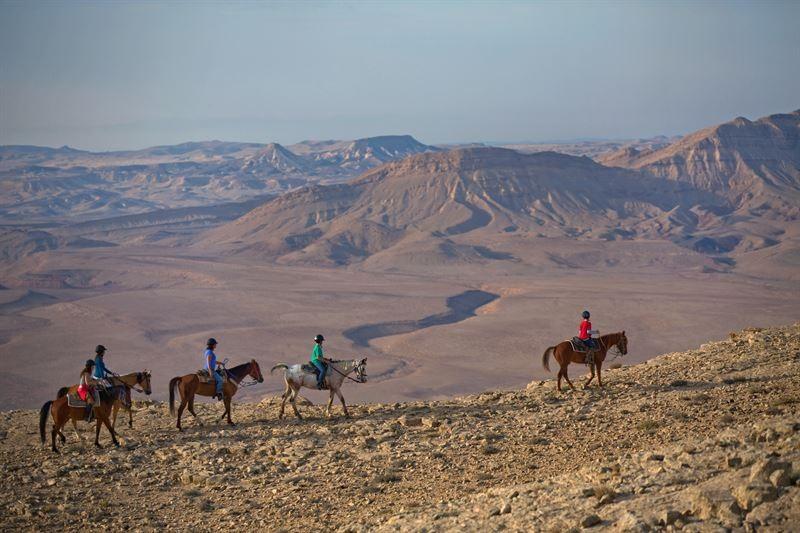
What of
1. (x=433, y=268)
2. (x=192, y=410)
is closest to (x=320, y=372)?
(x=192, y=410)

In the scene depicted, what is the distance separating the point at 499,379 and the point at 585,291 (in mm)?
35573

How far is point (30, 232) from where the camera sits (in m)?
133

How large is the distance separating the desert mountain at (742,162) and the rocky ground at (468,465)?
136702mm

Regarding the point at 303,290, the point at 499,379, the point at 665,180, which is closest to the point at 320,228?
the point at 303,290

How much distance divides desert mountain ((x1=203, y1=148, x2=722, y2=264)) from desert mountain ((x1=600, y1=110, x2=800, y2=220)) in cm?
516

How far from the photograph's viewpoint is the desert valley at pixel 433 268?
58906 millimetres

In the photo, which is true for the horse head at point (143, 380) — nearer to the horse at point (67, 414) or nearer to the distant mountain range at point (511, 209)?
the horse at point (67, 414)

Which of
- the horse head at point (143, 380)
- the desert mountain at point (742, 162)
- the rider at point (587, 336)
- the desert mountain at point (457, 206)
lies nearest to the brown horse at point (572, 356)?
the rider at point (587, 336)

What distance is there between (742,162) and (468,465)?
160289 mm

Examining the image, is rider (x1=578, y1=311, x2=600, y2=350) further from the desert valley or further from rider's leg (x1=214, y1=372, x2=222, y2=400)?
the desert valley

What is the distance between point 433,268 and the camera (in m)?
104

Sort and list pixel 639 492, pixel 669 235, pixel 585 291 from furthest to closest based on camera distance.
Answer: pixel 669 235
pixel 585 291
pixel 639 492

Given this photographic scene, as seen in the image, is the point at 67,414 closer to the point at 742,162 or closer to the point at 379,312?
the point at 379,312

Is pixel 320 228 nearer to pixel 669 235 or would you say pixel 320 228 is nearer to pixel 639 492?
pixel 669 235
